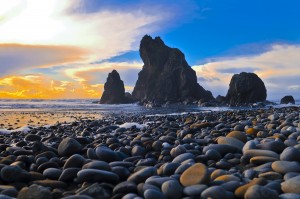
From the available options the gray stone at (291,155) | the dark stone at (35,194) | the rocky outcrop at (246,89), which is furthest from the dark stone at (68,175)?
the rocky outcrop at (246,89)

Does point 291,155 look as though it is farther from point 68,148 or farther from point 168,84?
point 168,84

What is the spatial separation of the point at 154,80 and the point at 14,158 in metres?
88.8

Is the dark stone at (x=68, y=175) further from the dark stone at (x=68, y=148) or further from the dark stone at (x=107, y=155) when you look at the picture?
the dark stone at (x=68, y=148)

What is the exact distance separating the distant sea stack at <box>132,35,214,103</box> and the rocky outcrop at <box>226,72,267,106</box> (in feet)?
44.6

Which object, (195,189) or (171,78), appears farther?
(171,78)

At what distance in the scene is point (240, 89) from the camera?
58.0 meters

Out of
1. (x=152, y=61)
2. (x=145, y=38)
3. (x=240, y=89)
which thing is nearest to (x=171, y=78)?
(x=152, y=61)

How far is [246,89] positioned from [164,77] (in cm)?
3425

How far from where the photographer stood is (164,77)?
8962 cm

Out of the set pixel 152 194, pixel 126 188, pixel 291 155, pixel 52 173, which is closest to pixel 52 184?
pixel 52 173

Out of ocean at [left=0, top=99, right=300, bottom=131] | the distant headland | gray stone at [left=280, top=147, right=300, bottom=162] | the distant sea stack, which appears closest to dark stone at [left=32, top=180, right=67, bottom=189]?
gray stone at [left=280, top=147, right=300, bottom=162]

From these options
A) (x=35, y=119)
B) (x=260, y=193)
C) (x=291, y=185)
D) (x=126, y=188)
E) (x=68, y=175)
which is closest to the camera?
(x=260, y=193)

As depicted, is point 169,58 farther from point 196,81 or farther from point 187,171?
point 187,171

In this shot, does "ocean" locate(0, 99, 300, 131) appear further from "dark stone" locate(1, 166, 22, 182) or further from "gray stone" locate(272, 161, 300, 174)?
"gray stone" locate(272, 161, 300, 174)
